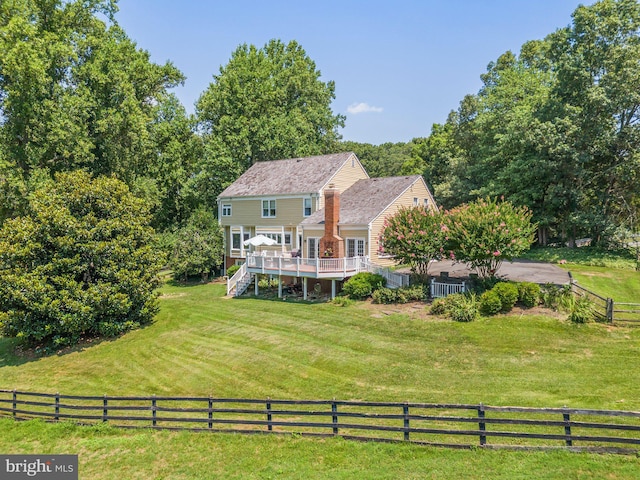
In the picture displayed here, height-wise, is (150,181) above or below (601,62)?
below

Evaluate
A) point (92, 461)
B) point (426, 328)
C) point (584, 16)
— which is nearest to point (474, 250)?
point (426, 328)

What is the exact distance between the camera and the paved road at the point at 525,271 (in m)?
21.2

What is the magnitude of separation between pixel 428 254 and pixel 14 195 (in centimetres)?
2785

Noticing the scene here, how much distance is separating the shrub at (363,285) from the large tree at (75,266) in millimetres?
11215

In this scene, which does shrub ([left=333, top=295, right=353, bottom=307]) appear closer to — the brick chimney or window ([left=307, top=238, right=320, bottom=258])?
the brick chimney

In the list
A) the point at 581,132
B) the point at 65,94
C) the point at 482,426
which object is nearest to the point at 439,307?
the point at 482,426

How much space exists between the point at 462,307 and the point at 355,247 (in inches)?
377

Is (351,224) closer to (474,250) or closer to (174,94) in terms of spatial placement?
(474,250)

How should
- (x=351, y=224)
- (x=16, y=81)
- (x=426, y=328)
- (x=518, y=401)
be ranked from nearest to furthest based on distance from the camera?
(x=518, y=401) → (x=426, y=328) → (x=351, y=224) → (x=16, y=81)

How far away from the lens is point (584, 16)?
29.2 m

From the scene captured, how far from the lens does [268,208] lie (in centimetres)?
3180

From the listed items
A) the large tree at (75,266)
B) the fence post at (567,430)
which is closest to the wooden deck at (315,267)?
the large tree at (75,266)

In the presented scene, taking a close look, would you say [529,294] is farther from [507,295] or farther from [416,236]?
[416,236]

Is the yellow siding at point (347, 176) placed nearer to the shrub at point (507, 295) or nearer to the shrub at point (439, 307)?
the shrub at point (439, 307)
